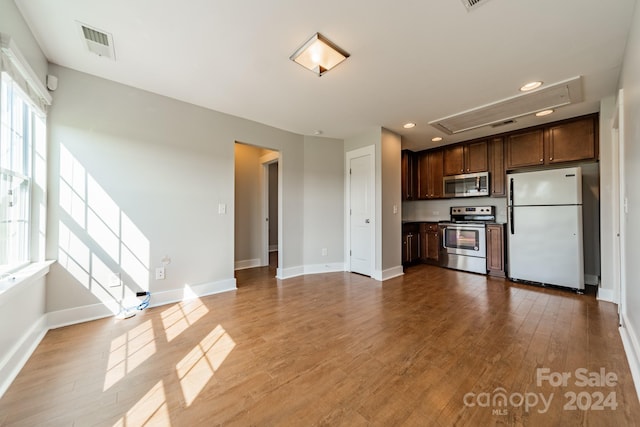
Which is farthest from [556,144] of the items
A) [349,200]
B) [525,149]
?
[349,200]

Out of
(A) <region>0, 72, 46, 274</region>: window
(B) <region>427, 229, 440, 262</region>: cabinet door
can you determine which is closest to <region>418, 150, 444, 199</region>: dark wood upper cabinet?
(B) <region>427, 229, 440, 262</region>: cabinet door

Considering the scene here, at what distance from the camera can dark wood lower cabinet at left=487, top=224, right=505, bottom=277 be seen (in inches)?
154

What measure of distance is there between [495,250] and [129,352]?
4.96 metres

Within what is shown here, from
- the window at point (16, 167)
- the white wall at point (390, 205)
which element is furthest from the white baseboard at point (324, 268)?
the window at point (16, 167)

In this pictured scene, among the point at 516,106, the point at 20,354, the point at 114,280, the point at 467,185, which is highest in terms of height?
the point at 516,106

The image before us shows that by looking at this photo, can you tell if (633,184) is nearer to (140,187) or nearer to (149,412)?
(149,412)

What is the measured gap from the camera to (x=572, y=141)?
3445 millimetres

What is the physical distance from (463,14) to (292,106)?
199 cm

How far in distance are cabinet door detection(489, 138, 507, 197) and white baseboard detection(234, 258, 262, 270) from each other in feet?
15.3

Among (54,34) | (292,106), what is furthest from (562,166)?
(54,34)

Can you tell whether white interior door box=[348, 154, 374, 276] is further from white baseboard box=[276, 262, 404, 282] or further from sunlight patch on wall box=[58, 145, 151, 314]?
sunlight patch on wall box=[58, 145, 151, 314]

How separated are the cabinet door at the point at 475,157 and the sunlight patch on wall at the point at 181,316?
195 inches

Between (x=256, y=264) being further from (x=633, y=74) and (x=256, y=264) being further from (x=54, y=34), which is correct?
(x=633, y=74)

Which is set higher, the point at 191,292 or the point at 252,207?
the point at 252,207
